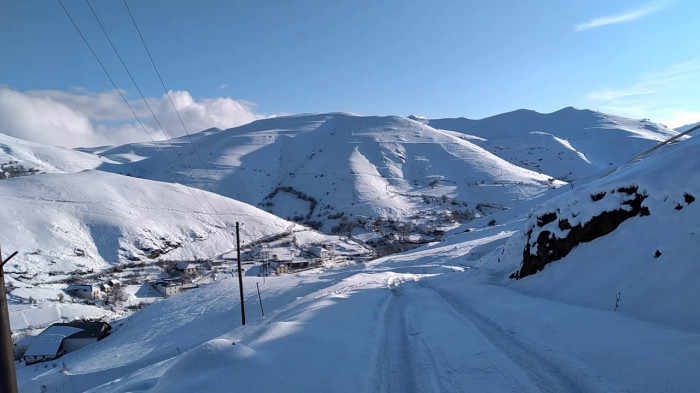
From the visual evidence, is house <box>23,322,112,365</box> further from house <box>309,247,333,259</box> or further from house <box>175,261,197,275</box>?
house <box>309,247,333,259</box>

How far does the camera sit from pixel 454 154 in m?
185

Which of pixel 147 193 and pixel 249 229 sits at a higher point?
pixel 147 193

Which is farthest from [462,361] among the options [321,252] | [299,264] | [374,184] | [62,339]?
[374,184]

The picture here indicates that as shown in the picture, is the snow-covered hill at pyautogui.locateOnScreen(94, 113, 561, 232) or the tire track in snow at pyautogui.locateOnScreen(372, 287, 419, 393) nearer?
the tire track in snow at pyautogui.locateOnScreen(372, 287, 419, 393)

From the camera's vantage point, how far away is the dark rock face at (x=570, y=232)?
12.0 meters

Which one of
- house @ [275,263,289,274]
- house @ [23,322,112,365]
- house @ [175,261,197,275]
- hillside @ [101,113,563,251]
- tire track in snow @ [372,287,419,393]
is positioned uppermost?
hillside @ [101,113,563,251]

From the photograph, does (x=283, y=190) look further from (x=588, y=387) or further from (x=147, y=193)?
(x=588, y=387)

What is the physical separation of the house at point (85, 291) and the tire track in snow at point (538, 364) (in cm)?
6300

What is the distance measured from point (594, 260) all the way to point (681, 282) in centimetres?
401

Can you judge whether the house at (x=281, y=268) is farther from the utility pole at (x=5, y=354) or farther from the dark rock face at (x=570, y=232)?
the utility pole at (x=5, y=354)

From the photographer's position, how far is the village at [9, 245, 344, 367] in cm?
3838

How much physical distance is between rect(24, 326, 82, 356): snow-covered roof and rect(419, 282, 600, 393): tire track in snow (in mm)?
43552

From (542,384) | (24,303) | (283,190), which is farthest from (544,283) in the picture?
(283,190)

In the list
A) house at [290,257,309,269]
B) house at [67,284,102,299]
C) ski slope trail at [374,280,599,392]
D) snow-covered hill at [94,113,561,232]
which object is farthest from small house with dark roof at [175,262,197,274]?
ski slope trail at [374,280,599,392]
